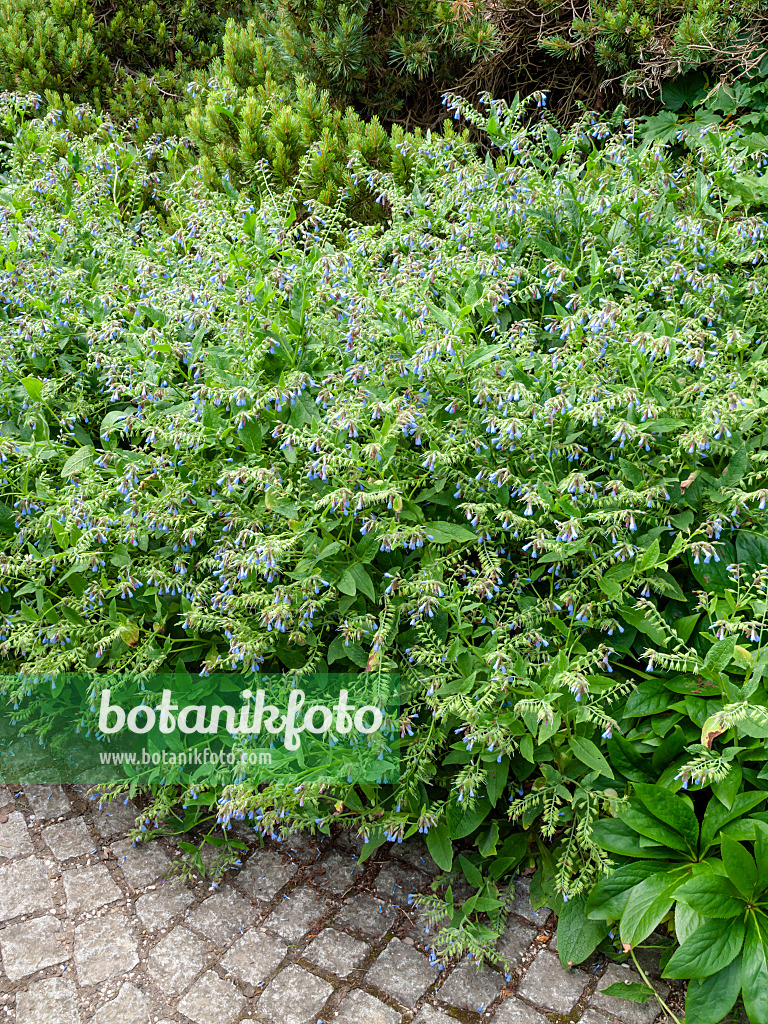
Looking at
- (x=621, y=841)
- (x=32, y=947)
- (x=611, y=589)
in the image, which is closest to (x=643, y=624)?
(x=611, y=589)

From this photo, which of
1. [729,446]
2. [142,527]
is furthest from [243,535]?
[729,446]

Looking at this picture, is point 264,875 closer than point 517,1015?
No

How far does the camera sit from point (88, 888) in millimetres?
3152

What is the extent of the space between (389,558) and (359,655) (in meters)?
→ 0.36

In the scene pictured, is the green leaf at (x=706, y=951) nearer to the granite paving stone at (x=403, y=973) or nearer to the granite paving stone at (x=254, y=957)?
the granite paving stone at (x=403, y=973)

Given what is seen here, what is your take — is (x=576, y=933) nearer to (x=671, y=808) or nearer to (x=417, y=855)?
(x=671, y=808)

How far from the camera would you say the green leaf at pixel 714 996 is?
2463mm

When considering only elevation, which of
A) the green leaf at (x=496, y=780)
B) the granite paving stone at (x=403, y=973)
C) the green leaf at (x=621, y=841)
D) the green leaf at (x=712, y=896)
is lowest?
the granite paving stone at (x=403, y=973)

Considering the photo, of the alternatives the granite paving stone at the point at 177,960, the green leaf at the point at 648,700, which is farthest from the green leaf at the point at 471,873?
the granite paving stone at the point at 177,960

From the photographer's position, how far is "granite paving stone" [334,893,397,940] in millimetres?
2936

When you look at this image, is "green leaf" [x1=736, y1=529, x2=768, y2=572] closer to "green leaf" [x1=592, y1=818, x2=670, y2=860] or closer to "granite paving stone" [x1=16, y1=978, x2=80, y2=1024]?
"green leaf" [x1=592, y1=818, x2=670, y2=860]

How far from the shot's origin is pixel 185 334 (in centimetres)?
392

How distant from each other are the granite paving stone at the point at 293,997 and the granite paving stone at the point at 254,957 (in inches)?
1.9

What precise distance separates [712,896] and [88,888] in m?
2.10
